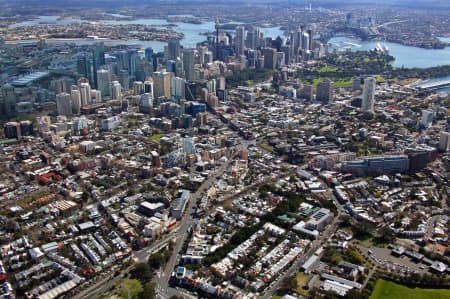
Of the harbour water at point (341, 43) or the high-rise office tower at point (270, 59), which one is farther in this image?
the harbour water at point (341, 43)

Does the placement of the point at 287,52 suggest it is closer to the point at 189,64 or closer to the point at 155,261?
the point at 189,64

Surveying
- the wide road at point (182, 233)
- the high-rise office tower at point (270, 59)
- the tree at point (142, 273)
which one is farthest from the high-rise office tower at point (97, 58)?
the tree at point (142, 273)

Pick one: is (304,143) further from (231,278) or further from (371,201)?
(231,278)

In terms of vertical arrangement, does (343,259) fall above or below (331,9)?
below

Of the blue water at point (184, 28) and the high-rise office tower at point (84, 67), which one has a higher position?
the blue water at point (184, 28)

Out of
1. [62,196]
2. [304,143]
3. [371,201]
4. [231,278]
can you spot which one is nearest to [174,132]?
[304,143]

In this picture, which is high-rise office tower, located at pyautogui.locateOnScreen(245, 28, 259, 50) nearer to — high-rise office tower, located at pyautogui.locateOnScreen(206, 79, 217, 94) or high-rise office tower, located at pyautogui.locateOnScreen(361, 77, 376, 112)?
high-rise office tower, located at pyautogui.locateOnScreen(206, 79, 217, 94)

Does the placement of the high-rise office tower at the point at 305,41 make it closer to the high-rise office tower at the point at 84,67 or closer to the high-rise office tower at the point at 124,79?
the high-rise office tower at the point at 124,79
